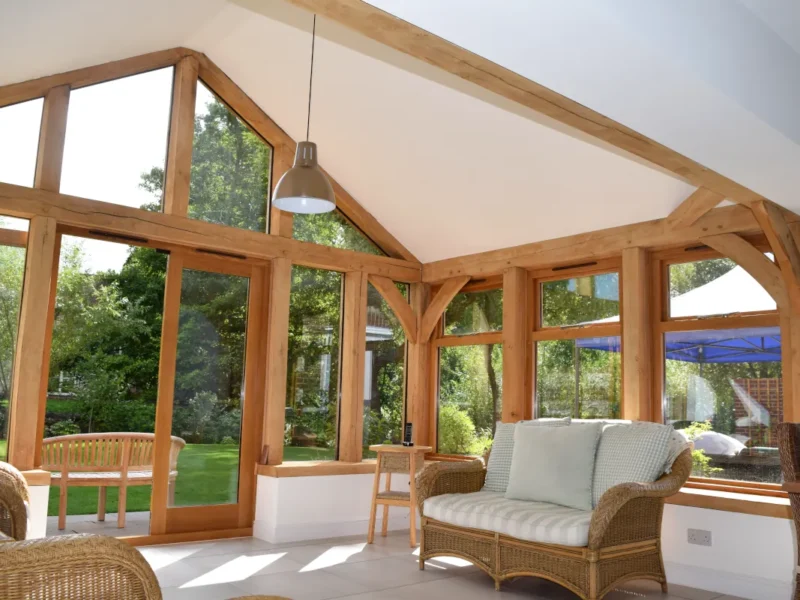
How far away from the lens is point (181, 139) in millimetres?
5508

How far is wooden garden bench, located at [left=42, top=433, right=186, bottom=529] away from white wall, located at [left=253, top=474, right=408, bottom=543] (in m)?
1.43

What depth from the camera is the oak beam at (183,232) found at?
471cm

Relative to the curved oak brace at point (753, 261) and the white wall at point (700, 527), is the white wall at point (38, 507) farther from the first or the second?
the curved oak brace at point (753, 261)

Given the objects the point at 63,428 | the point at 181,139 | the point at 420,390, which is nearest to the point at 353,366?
the point at 420,390

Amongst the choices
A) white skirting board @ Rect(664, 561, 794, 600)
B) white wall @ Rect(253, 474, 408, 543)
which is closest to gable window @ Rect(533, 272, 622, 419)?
white skirting board @ Rect(664, 561, 794, 600)

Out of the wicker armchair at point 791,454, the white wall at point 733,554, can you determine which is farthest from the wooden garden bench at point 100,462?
the wicker armchair at point 791,454

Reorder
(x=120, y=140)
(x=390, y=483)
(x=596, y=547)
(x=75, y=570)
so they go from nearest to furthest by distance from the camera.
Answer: (x=75, y=570), (x=596, y=547), (x=120, y=140), (x=390, y=483)

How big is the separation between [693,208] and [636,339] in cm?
95

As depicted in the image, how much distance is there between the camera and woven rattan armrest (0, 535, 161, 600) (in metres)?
1.37

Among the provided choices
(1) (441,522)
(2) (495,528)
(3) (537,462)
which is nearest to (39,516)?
(1) (441,522)

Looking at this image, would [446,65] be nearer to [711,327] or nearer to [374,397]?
[711,327]

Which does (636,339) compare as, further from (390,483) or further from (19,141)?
(19,141)

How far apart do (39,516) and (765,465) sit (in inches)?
176

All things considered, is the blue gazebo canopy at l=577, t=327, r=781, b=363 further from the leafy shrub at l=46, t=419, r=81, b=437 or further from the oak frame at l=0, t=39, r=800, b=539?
the leafy shrub at l=46, t=419, r=81, b=437
